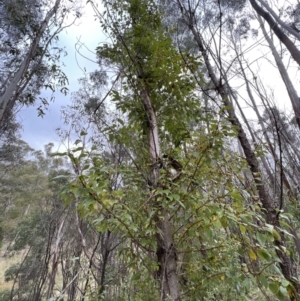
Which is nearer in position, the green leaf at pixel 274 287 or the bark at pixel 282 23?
the green leaf at pixel 274 287

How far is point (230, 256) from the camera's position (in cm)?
102

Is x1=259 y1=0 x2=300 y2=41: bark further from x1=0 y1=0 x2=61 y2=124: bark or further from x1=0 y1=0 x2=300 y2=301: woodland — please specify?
x1=0 y1=0 x2=61 y2=124: bark

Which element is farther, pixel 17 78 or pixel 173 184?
pixel 17 78

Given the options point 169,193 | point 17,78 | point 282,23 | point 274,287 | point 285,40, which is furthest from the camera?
point 282,23

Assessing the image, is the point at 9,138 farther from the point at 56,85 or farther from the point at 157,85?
the point at 157,85

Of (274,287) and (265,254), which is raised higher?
(265,254)

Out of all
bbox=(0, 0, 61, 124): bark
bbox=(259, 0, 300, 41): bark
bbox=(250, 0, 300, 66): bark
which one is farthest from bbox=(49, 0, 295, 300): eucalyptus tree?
bbox=(259, 0, 300, 41): bark

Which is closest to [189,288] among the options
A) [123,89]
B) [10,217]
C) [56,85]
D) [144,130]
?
[144,130]

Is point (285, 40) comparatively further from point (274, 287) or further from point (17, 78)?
point (17, 78)

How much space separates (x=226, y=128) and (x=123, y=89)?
0.90m

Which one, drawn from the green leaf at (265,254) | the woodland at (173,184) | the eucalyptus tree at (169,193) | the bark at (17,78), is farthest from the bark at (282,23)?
the green leaf at (265,254)

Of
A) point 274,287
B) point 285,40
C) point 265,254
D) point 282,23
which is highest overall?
point 282,23

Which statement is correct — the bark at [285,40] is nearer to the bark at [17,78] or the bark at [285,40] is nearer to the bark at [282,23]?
the bark at [282,23]

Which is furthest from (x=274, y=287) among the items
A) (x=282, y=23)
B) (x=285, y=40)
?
(x=282, y=23)
